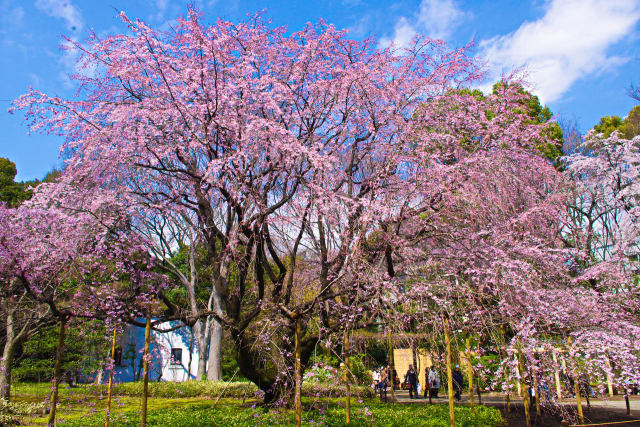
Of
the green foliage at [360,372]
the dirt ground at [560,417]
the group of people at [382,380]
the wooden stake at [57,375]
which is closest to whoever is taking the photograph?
the wooden stake at [57,375]

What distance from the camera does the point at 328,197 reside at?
755cm

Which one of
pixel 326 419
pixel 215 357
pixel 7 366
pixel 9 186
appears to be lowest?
pixel 326 419

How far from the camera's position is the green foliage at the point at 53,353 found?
704 inches

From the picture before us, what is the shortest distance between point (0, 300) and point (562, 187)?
18.7 meters

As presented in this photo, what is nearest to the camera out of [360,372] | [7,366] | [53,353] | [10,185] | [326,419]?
[326,419]

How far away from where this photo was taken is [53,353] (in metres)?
19.6

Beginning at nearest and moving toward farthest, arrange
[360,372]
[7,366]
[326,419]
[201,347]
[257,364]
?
[326,419] < [257,364] < [7,366] < [360,372] < [201,347]

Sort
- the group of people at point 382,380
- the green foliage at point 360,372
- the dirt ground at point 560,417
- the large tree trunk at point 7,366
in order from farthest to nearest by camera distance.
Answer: the green foliage at point 360,372, the group of people at point 382,380, the large tree trunk at point 7,366, the dirt ground at point 560,417

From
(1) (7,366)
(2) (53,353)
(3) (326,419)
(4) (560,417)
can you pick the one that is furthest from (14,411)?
(4) (560,417)

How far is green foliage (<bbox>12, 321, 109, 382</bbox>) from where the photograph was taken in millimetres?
17891

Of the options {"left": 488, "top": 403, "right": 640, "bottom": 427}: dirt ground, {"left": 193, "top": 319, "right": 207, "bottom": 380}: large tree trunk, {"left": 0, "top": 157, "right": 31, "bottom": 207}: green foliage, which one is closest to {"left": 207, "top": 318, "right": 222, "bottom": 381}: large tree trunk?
{"left": 193, "top": 319, "right": 207, "bottom": 380}: large tree trunk

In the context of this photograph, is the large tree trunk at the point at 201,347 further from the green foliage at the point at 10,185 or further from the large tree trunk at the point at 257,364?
the large tree trunk at the point at 257,364

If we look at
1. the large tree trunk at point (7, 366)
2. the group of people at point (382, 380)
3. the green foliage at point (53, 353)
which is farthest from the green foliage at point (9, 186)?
the group of people at point (382, 380)

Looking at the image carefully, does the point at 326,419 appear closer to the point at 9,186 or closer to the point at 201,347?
the point at 201,347
